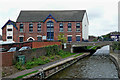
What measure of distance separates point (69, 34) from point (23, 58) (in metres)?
38.3

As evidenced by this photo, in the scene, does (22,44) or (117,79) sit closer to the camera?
(117,79)

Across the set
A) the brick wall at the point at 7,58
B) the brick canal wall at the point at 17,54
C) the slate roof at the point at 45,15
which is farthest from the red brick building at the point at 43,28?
the brick wall at the point at 7,58

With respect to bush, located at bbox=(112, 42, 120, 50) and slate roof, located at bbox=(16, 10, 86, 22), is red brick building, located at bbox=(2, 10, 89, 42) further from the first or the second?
bush, located at bbox=(112, 42, 120, 50)

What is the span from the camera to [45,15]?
6119 centimetres

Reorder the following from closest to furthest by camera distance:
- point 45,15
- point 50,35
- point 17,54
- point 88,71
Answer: point 17,54
point 88,71
point 50,35
point 45,15

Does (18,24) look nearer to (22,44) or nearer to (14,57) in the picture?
(22,44)

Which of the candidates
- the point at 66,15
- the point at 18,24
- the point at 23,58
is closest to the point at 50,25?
the point at 66,15

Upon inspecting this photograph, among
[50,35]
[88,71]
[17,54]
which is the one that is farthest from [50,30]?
[17,54]

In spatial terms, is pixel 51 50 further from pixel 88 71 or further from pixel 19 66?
pixel 19 66

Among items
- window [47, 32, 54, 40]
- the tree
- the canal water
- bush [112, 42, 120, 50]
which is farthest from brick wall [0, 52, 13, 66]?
window [47, 32, 54, 40]

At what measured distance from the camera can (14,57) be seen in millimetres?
17750

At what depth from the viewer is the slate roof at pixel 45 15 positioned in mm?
58188

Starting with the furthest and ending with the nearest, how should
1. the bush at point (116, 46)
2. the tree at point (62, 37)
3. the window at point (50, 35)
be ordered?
the window at point (50, 35), the tree at point (62, 37), the bush at point (116, 46)

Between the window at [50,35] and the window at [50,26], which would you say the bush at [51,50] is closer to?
the window at [50,35]
